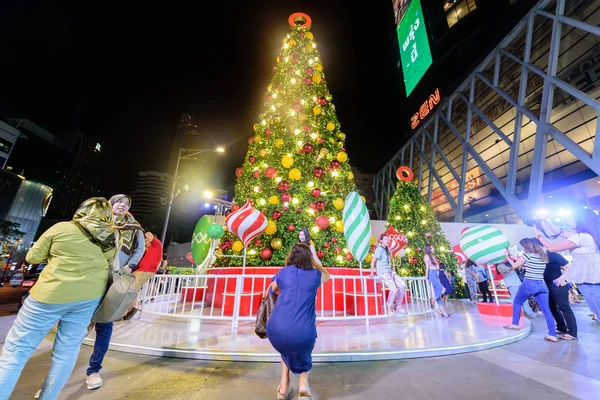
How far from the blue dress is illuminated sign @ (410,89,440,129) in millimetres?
30646

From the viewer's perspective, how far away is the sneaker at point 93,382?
89.4 inches

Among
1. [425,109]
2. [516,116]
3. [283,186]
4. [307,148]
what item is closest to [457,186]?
[516,116]

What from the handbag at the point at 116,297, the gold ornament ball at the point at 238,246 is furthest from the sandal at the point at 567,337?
the gold ornament ball at the point at 238,246

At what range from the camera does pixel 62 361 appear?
182 centimetres

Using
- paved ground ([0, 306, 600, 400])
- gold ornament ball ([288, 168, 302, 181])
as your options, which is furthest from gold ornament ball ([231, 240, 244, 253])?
paved ground ([0, 306, 600, 400])

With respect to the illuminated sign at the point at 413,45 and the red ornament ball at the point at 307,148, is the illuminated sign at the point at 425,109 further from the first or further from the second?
the red ornament ball at the point at 307,148

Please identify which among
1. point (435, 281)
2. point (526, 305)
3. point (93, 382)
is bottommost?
point (93, 382)

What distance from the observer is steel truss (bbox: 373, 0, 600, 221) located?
596 inches

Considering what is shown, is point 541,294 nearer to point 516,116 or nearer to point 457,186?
point 516,116

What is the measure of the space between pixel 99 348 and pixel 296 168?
566 centimetres

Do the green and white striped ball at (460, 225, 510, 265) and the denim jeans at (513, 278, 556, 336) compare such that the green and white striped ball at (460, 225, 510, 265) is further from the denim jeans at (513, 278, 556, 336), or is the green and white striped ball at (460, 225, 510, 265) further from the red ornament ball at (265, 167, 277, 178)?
the red ornament ball at (265, 167, 277, 178)

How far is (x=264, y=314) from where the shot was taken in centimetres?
232

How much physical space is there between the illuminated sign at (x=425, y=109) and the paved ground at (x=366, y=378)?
95.4 ft

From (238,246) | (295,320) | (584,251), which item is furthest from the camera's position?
(238,246)
